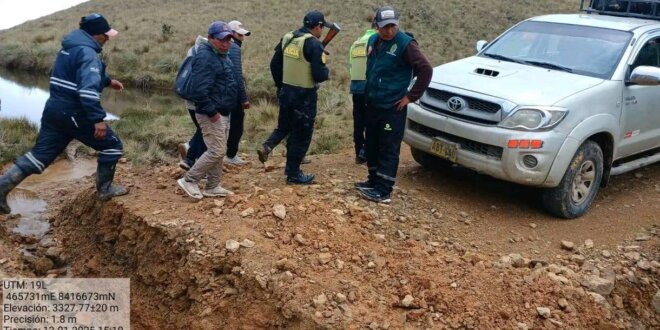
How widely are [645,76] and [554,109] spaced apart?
1.11 meters

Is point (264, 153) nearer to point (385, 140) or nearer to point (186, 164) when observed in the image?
point (186, 164)

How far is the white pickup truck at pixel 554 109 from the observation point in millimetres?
5414

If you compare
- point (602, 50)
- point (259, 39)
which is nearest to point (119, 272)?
point (602, 50)

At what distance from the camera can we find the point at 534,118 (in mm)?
5398

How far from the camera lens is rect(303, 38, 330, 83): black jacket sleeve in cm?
563

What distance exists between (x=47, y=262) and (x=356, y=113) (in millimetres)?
3655

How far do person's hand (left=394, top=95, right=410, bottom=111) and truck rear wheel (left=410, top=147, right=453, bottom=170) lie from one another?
1.37 meters

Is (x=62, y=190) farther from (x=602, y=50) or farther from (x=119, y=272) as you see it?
(x=602, y=50)

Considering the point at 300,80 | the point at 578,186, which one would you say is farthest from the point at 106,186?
the point at 578,186

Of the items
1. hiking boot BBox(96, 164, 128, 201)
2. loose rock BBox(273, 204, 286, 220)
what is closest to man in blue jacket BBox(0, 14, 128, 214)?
hiking boot BBox(96, 164, 128, 201)

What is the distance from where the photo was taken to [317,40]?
18.6ft

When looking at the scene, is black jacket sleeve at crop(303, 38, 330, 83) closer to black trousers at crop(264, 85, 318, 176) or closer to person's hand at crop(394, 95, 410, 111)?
black trousers at crop(264, 85, 318, 176)

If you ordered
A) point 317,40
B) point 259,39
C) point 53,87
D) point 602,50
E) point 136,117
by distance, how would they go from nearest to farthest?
point 53,87, point 317,40, point 602,50, point 136,117, point 259,39

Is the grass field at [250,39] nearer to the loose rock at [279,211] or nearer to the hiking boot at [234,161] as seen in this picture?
the hiking boot at [234,161]
